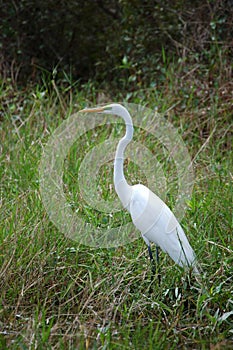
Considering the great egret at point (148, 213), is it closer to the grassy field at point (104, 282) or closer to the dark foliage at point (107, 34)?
the grassy field at point (104, 282)

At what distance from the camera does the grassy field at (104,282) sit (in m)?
2.60

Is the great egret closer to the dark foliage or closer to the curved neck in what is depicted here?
the curved neck

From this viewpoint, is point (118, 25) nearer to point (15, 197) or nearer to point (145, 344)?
point (15, 197)

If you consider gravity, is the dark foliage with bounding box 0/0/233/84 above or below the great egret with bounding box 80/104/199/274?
below

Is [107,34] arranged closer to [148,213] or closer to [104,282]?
[148,213]

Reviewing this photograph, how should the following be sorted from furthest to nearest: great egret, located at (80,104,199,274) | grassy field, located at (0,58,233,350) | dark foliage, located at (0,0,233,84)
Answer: dark foliage, located at (0,0,233,84)
great egret, located at (80,104,199,274)
grassy field, located at (0,58,233,350)

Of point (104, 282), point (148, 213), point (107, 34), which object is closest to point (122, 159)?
point (148, 213)

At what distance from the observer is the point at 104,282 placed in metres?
3.00

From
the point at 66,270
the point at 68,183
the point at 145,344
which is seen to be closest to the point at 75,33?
the point at 68,183

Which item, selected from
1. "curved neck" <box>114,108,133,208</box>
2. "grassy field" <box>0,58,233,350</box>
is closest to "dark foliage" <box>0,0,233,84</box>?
"grassy field" <box>0,58,233,350</box>

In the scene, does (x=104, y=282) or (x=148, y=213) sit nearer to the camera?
(x=104, y=282)

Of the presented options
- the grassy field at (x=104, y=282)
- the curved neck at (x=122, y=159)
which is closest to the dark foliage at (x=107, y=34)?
the grassy field at (x=104, y=282)

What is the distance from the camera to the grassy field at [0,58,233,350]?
2600mm

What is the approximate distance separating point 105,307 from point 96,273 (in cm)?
31
